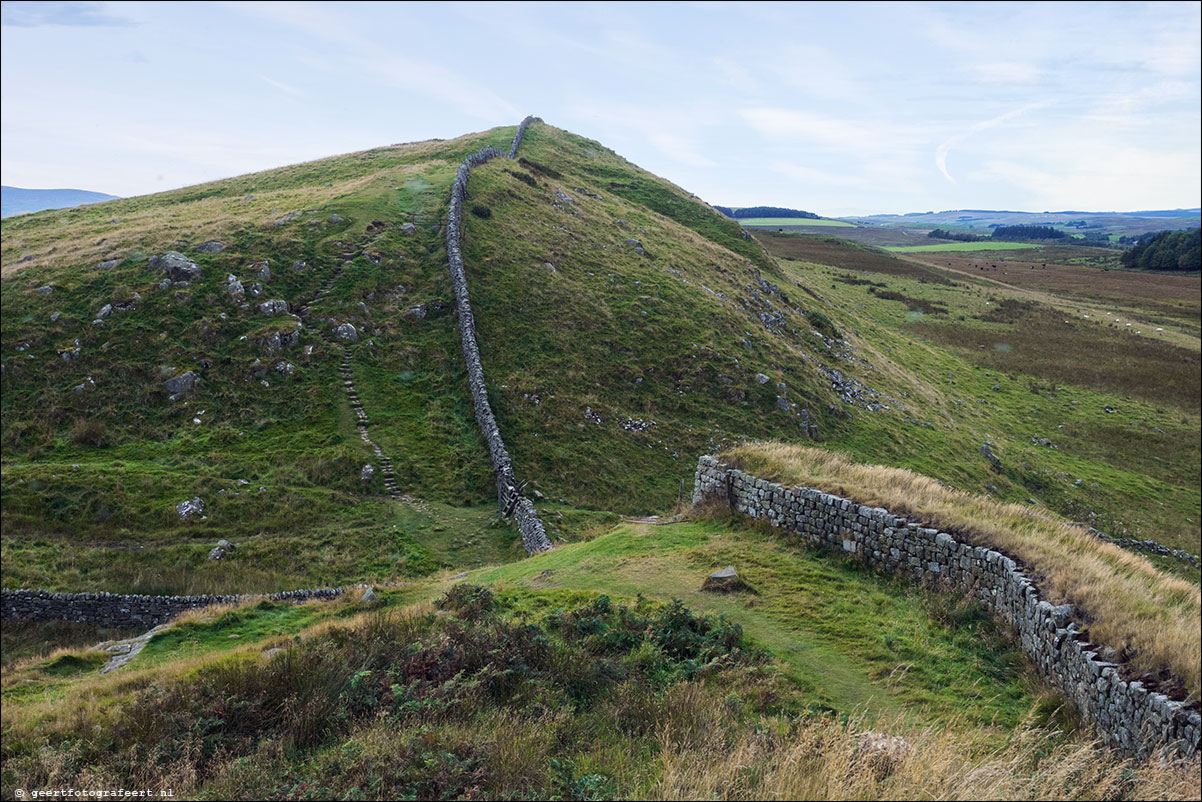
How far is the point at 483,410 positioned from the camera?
2959cm

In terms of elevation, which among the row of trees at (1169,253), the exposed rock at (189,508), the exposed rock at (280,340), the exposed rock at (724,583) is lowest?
the exposed rock at (189,508)

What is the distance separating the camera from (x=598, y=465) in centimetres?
2825

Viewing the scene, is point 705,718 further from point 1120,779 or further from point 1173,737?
point 1173,737

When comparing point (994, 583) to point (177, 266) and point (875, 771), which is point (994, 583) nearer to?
point (875, 771)

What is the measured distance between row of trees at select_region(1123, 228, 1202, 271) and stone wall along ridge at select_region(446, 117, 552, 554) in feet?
544

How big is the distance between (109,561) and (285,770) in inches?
762

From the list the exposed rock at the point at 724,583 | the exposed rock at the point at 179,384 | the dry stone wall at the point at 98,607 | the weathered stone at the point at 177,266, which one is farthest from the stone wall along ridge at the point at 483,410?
the weathered stone at the point at 177,266

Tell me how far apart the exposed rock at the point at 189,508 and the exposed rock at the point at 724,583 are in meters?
19.9

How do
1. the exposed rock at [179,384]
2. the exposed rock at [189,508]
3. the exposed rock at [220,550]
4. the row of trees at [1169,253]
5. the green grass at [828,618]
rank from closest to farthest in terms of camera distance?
the green grass at [828,618] → the exposed rock at [220,550] → the exposed rock at [189,508] → the exposed rock at [179,384] → the row of trees at [1169,253]

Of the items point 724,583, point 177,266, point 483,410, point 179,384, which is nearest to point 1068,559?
point 724,583

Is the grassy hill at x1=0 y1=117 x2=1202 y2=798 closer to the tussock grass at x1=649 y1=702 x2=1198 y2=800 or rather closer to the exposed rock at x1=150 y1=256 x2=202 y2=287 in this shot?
the tussock grass at x1=649 y1=702 x2=1198 y2=800

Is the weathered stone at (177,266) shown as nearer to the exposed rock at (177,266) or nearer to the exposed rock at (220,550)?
the exposed rock at (177,266)

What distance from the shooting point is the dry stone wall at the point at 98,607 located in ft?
61.5

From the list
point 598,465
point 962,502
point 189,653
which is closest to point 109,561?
point 189,653
